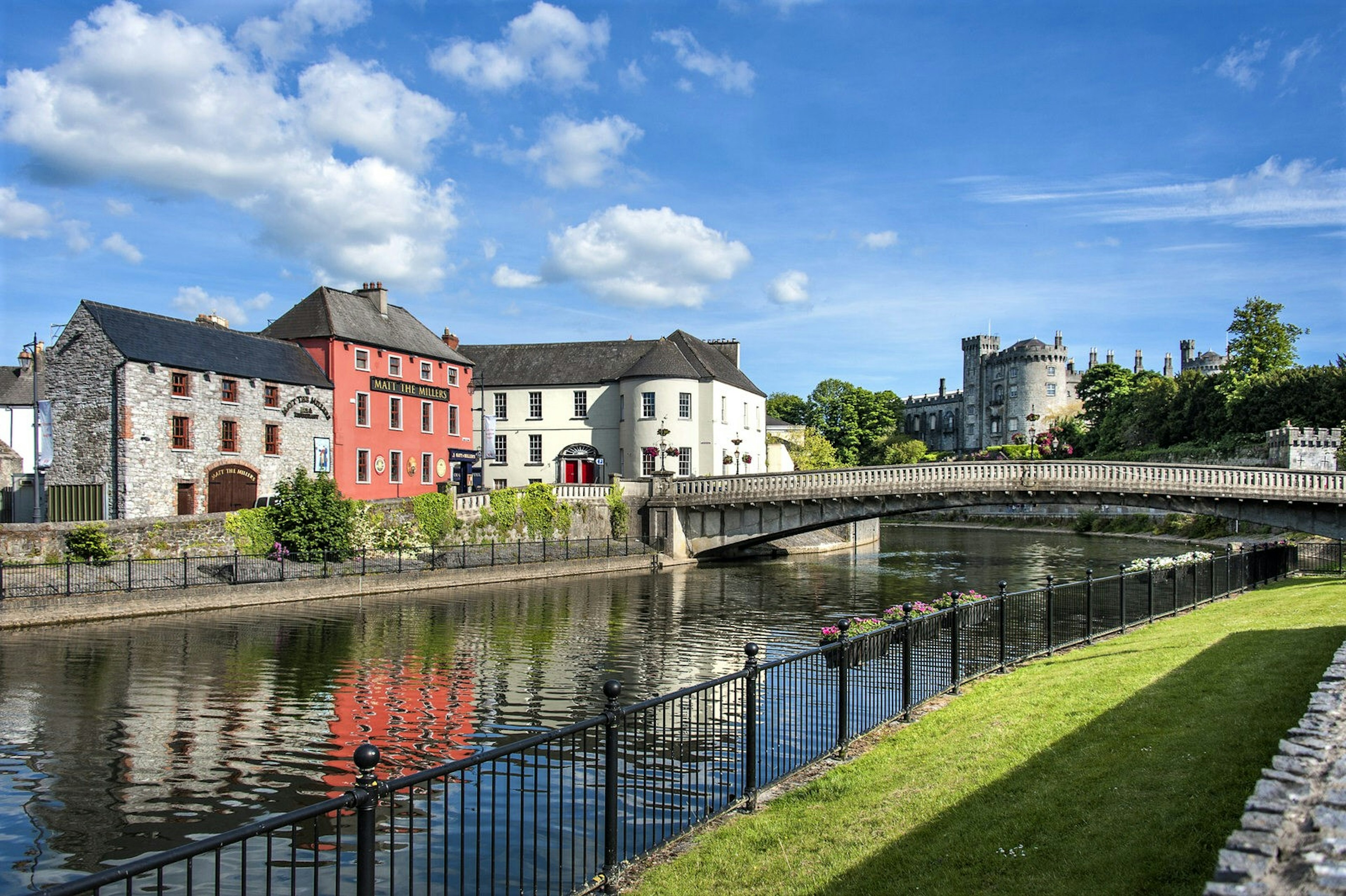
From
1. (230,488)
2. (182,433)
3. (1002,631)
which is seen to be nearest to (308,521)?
(230,488)

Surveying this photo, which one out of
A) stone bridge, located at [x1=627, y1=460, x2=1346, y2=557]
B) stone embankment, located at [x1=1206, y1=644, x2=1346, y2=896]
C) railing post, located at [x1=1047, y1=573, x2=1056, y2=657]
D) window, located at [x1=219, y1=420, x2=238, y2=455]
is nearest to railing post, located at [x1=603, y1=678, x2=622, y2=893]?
stone embankment, located at [x1=1206, y1=644, x2=1346, y2=896]

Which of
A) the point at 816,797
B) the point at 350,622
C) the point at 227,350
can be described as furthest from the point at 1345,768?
the point at 227,350

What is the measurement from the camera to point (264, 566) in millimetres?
34375

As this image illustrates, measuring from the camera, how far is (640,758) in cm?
1452

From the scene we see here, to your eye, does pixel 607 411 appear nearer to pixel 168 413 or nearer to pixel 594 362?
pixel 594 362

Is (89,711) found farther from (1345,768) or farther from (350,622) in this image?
(1345,768)

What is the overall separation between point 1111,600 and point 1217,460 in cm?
6036

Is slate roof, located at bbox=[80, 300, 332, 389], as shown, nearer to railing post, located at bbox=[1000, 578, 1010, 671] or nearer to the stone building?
the stone building

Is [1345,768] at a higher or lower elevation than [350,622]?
higher

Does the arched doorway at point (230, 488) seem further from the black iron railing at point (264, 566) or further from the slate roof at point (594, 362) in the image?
the slate roof at point (594, 362)

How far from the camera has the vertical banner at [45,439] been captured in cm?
3731

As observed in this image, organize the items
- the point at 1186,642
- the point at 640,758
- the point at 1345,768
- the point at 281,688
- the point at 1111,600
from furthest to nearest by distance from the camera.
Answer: the point at 1111,600, the point at 281,688, the point at 1186,642, the point at 640,758, the point at 1345,768

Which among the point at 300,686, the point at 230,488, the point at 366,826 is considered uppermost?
the point at 230,488

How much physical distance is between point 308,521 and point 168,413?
759 centimetres
